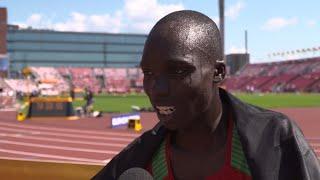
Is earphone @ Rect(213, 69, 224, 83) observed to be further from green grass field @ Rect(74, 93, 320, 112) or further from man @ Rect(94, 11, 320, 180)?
green grass field @ Rect(74, 93, 320, 112)

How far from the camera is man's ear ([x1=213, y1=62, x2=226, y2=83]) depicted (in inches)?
60.2

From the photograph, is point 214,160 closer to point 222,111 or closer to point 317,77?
point 222,111

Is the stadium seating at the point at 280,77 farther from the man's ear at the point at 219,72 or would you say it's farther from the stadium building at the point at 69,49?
the man's ear at the point at 219,72

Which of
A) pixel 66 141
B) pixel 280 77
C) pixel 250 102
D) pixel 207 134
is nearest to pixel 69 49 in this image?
pixel 280 77

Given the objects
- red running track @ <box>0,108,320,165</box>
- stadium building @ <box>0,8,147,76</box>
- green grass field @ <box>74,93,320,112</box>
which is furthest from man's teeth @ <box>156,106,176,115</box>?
stadium building @ <box>0,8,147,76</box>

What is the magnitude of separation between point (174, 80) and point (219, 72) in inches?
7.1

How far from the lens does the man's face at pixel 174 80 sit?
56.1 inches

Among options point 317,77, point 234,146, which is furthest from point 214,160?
point 317,77

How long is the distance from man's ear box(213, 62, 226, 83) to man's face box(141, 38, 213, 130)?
0.06m

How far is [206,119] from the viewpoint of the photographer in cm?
157

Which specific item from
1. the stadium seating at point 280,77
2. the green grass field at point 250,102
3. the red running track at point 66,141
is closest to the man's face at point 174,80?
the red running track at point 66,141

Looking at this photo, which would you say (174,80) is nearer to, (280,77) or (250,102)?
(250,102)

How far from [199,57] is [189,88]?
97 mm

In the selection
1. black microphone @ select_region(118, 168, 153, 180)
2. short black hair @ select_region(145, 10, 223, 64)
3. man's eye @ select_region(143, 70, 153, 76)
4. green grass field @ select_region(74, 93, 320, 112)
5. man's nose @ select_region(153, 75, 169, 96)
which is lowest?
green grass field @ select_region(74, 93, 320, 112)
